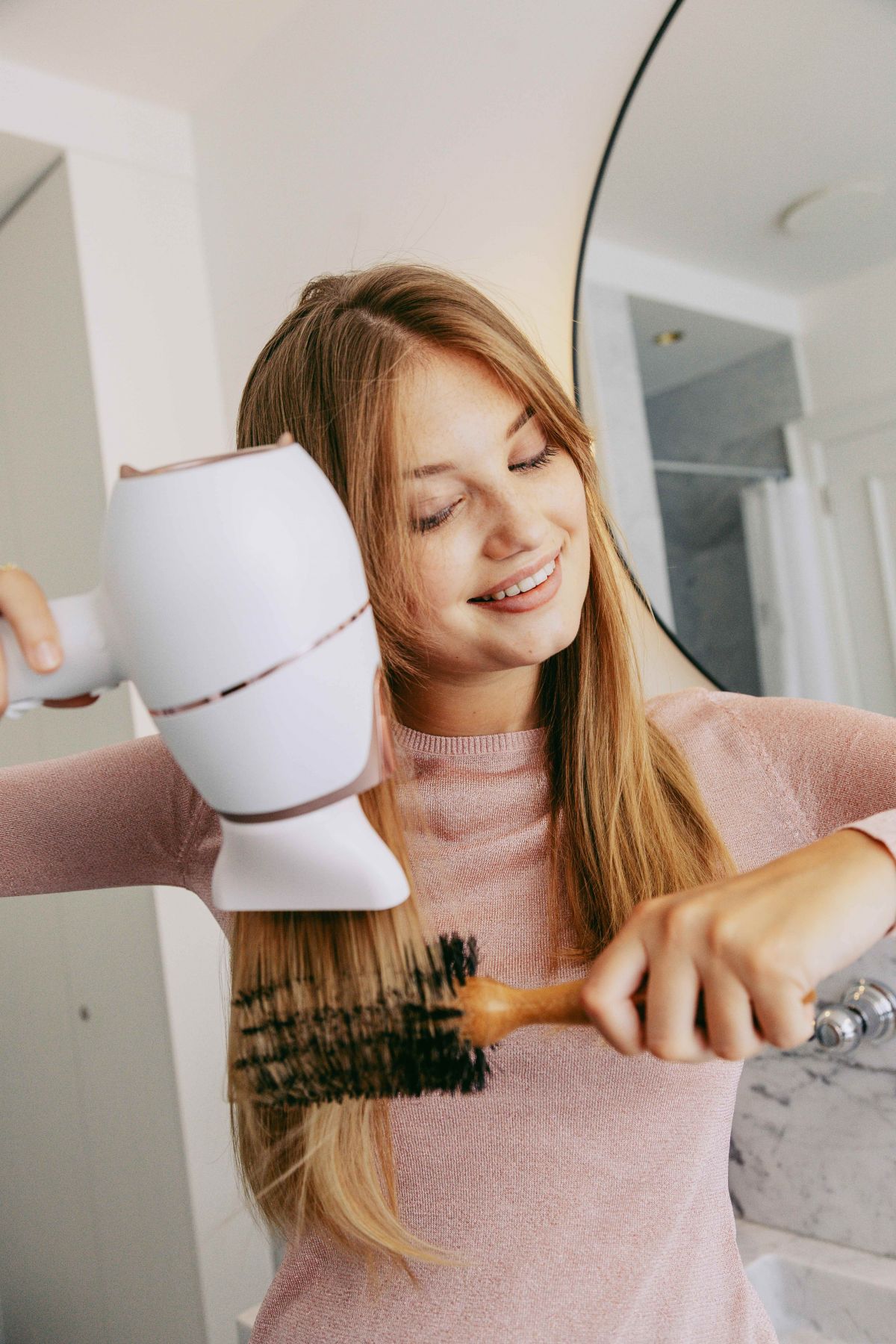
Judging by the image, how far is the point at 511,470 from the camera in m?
0.75

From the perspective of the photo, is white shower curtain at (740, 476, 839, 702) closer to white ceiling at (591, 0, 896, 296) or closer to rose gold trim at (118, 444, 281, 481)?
white ceiling at (591, 0, 896, 296)

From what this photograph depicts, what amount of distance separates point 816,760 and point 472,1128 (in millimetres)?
347

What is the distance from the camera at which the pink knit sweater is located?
0.74 meters

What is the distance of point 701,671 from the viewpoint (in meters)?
1.25

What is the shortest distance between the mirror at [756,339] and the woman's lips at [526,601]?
421mm

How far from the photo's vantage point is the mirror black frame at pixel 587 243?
1227 mm

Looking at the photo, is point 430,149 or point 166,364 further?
point 166,364

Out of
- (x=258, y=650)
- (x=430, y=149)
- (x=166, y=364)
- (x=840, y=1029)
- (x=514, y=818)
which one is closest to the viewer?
→ (x=258, y=650)

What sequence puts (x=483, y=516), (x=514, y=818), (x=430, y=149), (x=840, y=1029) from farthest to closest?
(x=430, y=149)
(x=840, y=1029)
(x=514, y=818)
(x=483, y=516)

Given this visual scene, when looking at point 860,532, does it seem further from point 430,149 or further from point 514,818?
point 430,149

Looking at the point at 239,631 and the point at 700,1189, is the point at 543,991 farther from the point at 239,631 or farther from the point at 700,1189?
the point at 700,1189

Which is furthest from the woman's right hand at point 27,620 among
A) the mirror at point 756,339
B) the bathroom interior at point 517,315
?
the bathroom interior at point 517,315

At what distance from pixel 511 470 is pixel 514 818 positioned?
27 cm

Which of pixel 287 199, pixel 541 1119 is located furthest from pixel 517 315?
pixel 541 1119
